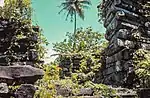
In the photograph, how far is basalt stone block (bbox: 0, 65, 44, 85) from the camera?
3.18 meters

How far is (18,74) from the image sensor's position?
10.5 ft

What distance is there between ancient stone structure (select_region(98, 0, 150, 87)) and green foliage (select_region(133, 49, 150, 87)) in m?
0.18

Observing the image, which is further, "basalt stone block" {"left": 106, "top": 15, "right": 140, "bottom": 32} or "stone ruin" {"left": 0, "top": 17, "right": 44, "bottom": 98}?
"basalt stone block" {"left": 106, "top": 15, "right": 140, "bottom": 32}

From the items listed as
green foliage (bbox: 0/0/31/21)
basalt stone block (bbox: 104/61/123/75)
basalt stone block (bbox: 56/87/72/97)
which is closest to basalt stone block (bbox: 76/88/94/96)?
basalt stone block (bbox: 56/87/72/97)

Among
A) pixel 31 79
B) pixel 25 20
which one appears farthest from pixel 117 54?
pixel 31 79

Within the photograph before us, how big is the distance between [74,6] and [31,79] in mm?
32203

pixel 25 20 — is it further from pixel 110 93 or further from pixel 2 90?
pixel 2 90

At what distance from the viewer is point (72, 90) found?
5.47 meters

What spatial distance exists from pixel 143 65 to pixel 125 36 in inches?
49.0

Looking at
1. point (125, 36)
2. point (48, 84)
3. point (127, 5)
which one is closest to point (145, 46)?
point (125, 36)

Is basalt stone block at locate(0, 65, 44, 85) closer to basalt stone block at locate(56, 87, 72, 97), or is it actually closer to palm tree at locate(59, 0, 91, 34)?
basalt stone block at locate(56, 87, 72, 97)

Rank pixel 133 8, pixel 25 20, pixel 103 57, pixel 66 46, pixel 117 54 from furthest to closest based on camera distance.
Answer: pixel 66 46 → pixel 103 57 → pixel 133 8 → pixel 117 54 → pixel 25 20

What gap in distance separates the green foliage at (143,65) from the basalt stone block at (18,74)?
3263mm

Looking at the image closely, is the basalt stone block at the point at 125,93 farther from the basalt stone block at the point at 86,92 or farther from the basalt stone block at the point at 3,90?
the basalt stone block at the point at 3,90
